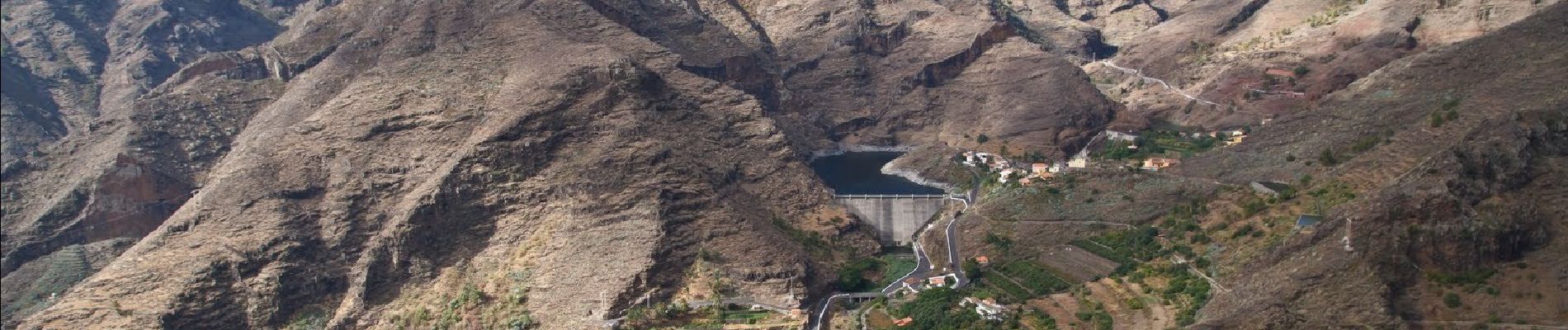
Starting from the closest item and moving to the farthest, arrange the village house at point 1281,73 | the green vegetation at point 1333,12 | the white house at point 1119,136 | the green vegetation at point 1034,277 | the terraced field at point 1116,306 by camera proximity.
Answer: the terraced field at point 1116,306
the green vegetation at point 1034,277
the white house at point 1119,136
the village house at point 1281,73
the green vegetation at point 1333,12

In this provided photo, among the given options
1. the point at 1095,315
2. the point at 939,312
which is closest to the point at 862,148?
the point at 939,312

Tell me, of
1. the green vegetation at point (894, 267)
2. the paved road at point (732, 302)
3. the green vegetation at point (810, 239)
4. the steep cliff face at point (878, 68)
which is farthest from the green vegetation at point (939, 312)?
the steep cliff face at point (878, 68)

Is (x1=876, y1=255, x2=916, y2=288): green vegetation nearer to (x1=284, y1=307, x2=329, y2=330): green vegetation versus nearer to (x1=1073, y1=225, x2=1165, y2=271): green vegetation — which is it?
(x1=1073, y1=225, x2=1165, y2=271): green vegetation

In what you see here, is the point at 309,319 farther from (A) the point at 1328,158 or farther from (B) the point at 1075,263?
(A) the point at 1328,158

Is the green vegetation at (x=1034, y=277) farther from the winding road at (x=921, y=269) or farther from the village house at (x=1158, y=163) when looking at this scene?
the village house at (x=1158, y=163)

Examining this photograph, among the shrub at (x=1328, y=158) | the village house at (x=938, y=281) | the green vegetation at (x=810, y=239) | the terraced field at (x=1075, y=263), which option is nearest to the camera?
the terraced field at (x=1075, y=263)
